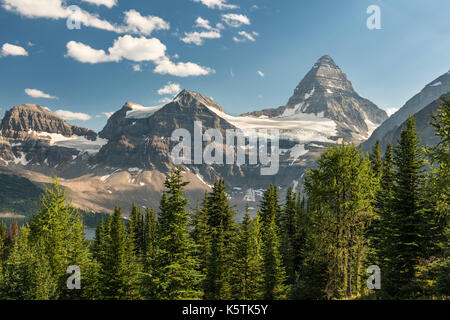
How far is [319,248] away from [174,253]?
36.0 ft

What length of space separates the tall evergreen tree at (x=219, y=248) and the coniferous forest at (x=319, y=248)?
16 centimetres

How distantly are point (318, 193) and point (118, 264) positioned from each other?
2147 centimetres

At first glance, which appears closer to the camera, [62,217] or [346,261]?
[346,261]

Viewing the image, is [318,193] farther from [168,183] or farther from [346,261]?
[168,183]

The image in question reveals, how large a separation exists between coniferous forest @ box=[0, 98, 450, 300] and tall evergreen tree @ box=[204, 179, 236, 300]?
156 mm

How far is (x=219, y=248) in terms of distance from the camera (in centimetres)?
3809

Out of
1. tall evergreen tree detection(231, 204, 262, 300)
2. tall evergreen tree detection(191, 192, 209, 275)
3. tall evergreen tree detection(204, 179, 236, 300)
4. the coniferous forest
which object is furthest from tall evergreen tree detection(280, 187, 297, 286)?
tall evergreen tree detection(191, 192, 209, 275)

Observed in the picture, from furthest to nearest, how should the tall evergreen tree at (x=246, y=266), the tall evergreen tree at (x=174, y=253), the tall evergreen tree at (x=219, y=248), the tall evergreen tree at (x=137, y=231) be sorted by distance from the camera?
the tall evergreen tree at (x=137, y=231) → the tall evergreen tree at (x=219, y=248) → the tall evergreen tree at (x=246, y=266) → the tall evergreen tree at (x=174, y=253)

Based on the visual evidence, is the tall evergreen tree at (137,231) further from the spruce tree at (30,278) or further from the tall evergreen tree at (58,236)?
the spruce tree at (30,278)

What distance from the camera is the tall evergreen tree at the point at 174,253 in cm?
2220

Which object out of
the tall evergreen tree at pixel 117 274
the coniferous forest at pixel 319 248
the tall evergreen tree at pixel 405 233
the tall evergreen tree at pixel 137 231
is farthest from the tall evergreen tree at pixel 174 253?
the tall evergreen tree at pixel 137 231

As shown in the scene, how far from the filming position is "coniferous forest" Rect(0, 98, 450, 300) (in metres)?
22.3
